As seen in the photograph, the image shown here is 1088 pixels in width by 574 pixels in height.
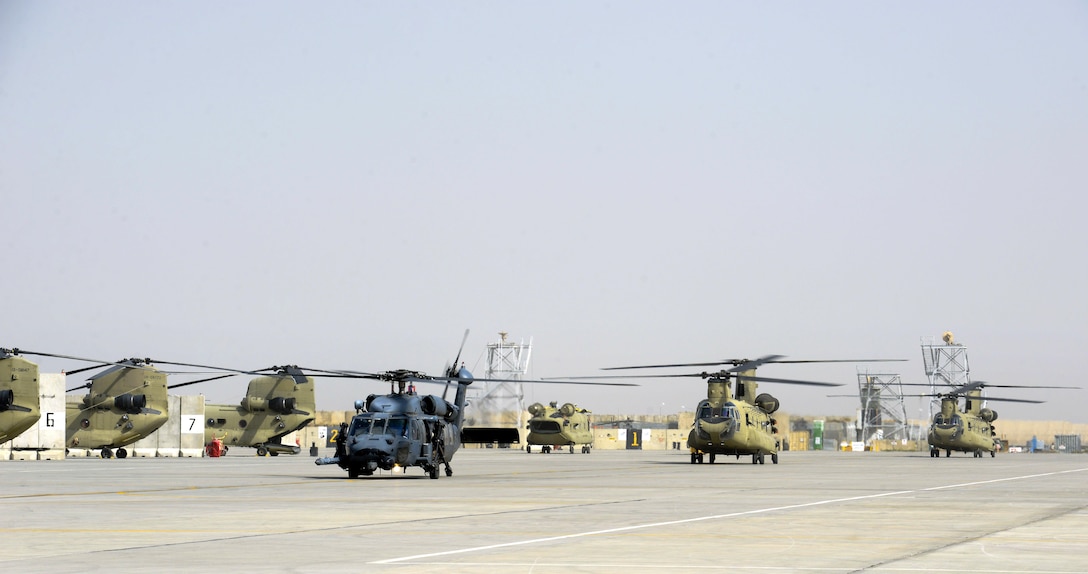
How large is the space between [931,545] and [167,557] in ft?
29.2

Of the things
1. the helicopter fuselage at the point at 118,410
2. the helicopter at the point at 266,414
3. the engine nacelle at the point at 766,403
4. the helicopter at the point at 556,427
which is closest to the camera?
the engine nacelle at the point at 766,403

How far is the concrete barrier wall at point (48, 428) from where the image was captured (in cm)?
6362

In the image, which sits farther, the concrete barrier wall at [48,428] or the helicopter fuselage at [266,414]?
the helicopter fuselage at [266,414]

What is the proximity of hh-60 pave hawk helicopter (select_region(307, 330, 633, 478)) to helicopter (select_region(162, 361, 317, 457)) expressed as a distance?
35330mm

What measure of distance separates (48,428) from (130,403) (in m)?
3.94

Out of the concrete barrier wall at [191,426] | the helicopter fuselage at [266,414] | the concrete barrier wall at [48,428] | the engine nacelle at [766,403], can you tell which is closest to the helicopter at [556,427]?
the helicopter fuselage at [266,414]

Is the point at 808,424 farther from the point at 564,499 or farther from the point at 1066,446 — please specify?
the point at 564,499

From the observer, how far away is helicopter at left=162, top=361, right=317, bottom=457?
73.8m

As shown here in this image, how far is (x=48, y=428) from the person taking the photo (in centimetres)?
6412

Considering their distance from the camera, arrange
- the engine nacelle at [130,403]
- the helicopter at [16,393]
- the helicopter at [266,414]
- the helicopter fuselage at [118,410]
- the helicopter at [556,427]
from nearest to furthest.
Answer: the helicopter at [16,393] < the engine nacelle at [130,403] < the helicopter fuselage at [118,410] < the helicopter at [266,414] < the helicopter at [556,427]

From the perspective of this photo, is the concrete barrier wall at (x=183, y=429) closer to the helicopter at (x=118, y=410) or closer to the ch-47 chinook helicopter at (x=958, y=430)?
the helicopter at (x=118, y=410)

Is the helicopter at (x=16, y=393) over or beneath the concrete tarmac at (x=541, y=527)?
over

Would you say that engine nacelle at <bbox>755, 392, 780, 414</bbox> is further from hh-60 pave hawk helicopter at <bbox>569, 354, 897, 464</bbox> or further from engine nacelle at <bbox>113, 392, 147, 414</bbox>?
engine nacelle at <bbox>113, 392, 147, 414</bbox>

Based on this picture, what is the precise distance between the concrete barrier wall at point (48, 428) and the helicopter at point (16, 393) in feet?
49.7
